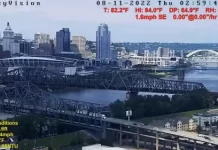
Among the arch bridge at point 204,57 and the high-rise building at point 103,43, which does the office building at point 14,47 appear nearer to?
the high-rise building at point 103,43

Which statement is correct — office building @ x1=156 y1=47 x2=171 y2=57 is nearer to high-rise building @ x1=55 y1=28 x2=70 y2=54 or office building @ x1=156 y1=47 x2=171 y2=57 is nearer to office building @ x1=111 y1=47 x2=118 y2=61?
office building @ x1=111 y1=47 x2=118 y2=61

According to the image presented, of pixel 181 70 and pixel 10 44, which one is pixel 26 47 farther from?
pixel 181 70

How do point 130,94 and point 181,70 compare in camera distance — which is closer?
point 181,70

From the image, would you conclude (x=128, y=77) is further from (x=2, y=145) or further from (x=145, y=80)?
(x=2, y=145)

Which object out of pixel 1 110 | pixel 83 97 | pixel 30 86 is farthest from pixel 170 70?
pixel 1 110

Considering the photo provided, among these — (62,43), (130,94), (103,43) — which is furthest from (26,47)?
(130,94)

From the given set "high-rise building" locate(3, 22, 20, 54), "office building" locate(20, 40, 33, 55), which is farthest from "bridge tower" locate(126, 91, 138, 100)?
"high-rise building" locate(3, 22, 20, 54)
